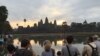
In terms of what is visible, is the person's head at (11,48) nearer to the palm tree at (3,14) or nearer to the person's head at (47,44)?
the person's head at (47,44)

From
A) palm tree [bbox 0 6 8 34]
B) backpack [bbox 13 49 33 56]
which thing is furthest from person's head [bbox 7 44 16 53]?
palm tree [bbox 0 6 8 34]

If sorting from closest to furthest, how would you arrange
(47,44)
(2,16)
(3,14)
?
(47,44) < (2,16) < (3,14)

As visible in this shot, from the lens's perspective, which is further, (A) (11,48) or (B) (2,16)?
(B) (2,16)

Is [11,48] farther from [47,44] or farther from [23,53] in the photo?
[47,44]

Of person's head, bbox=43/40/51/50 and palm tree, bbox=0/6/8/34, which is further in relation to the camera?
palm tree, bbox=0/6/8/34

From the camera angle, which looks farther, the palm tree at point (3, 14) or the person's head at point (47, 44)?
the palm tree at point (3, 14)

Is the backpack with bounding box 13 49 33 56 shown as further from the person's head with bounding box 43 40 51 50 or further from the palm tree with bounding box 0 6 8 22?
the palm tree with bounding box 0 6 8 22

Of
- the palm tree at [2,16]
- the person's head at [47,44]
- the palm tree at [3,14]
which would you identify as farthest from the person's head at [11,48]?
the palm tree at [3,14]

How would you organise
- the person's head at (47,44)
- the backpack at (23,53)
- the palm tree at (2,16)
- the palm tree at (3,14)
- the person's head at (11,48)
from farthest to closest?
the palm tree at (3,14)
the palm tree at (2,16)
the person's head at (47,44)
the person's head at (11,48)
the backpack at (23,53)

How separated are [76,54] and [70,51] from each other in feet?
0.70

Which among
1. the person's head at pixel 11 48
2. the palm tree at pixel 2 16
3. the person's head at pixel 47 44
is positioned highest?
the person's head at pixel 11 48

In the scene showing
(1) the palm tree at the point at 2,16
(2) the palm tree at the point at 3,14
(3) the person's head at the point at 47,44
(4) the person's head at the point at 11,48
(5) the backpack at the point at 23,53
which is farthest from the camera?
(2) the palm tree at the point at 3,14

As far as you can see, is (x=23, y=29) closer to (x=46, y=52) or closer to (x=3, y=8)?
(x=3, y=8)

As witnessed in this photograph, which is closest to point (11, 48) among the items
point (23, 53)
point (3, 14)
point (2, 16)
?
point (23, 53)
